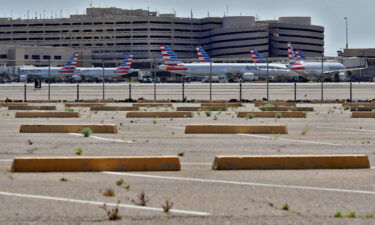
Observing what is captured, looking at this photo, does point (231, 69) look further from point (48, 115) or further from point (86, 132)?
point (86, 132)

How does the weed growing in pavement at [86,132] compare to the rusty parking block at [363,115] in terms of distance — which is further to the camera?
the rusty parking block at [363,115]

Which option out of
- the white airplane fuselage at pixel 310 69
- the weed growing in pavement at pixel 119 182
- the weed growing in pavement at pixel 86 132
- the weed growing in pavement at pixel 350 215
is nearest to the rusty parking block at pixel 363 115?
the weed growing in pavement at pixel 86 132

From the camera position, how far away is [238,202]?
948cm

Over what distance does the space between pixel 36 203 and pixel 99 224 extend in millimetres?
1437

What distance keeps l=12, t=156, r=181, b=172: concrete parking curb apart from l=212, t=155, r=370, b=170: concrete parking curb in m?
0.82

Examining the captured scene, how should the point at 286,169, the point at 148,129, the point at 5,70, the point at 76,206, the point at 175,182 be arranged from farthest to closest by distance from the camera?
1. the point at 5,70
2. the point at 148,129
3. the point at 286,169
4. the point at 175,182
5. the point at 76,206

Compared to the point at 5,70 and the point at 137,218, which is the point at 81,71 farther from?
the point at 137,218

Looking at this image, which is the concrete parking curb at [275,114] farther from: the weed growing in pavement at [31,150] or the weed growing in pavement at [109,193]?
the weed growing in pavement at [109,193]

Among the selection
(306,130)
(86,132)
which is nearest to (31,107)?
(86,132)

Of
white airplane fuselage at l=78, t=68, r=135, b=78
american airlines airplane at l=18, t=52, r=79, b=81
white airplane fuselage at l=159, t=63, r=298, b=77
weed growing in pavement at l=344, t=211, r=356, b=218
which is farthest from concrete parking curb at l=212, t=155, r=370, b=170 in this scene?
white airplane fuselage at l=78, t=68, r=135, b=78

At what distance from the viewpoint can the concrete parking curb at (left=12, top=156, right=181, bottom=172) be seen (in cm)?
1203

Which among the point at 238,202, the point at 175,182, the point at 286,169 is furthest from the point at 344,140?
the point at 238,202

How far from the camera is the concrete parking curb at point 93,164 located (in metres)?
12.0

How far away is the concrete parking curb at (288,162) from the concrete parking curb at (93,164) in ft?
2.68
